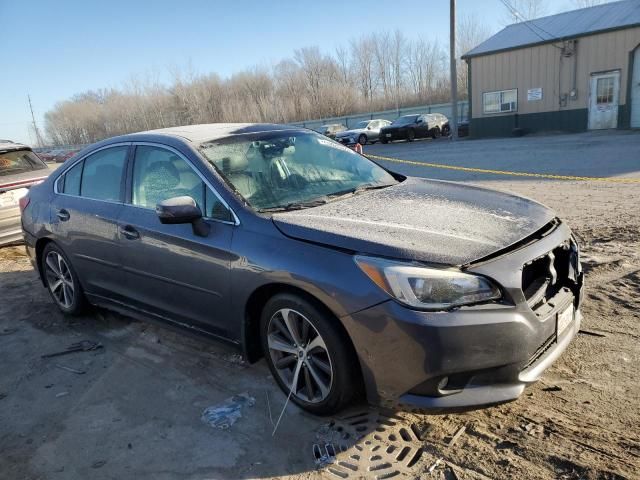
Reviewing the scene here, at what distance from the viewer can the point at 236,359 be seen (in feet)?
12.8

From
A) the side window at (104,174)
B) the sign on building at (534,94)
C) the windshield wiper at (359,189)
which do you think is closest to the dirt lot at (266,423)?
the side window at (104,174)

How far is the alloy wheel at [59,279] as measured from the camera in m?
4.80

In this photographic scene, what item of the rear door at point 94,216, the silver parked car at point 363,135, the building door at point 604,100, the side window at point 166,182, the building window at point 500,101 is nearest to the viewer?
the side window at point 166,182

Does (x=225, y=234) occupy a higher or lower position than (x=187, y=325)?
higher

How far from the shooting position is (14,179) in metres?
7.66

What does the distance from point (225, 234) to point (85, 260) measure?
1863 mm

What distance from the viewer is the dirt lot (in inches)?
103

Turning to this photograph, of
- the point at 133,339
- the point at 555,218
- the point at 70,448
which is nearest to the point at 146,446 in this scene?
the point at 70,448

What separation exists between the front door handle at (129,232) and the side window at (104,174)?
30cm

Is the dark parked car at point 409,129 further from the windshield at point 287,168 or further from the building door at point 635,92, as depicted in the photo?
the windshield at point 287,168

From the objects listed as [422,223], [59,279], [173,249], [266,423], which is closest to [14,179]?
[59,279]

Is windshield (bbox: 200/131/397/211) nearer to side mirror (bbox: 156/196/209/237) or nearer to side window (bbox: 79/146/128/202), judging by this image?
side mirror (bbox: 156/196/209/237)

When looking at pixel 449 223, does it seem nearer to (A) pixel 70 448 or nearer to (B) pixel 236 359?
(B) pixel 236 359

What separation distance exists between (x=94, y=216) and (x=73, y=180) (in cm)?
73
